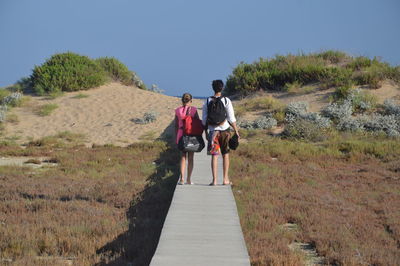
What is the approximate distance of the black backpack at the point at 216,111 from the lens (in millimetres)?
9211

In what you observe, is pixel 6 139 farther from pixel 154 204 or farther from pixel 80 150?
pixel 154 204

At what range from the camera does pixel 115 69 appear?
32688 mm

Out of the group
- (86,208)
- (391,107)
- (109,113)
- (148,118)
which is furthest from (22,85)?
(86,208)

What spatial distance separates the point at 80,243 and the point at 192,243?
1.72 m

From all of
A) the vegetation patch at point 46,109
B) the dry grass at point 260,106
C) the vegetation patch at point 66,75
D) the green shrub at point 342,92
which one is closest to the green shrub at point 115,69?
the vegetation patch at point 66,75

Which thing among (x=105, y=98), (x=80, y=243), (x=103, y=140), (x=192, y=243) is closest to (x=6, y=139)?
(x=103, y=140)

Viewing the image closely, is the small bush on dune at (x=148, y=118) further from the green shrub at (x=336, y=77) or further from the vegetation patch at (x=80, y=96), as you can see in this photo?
the green shrub at (x=336, y=77)

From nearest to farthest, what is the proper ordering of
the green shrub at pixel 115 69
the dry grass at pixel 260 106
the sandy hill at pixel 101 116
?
the sandy hill at pixel 101 116
the dry grass at pixel 260 106
the green shrub at pixel 115 69

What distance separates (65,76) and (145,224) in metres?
22.4

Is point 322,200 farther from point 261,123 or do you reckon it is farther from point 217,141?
point 261,123

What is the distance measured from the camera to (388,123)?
2017 cm

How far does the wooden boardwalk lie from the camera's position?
19.0ft

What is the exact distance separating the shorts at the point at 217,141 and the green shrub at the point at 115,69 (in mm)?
23686

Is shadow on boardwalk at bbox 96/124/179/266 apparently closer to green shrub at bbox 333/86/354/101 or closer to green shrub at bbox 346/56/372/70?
green shrub at bbox 333/86/354/101
